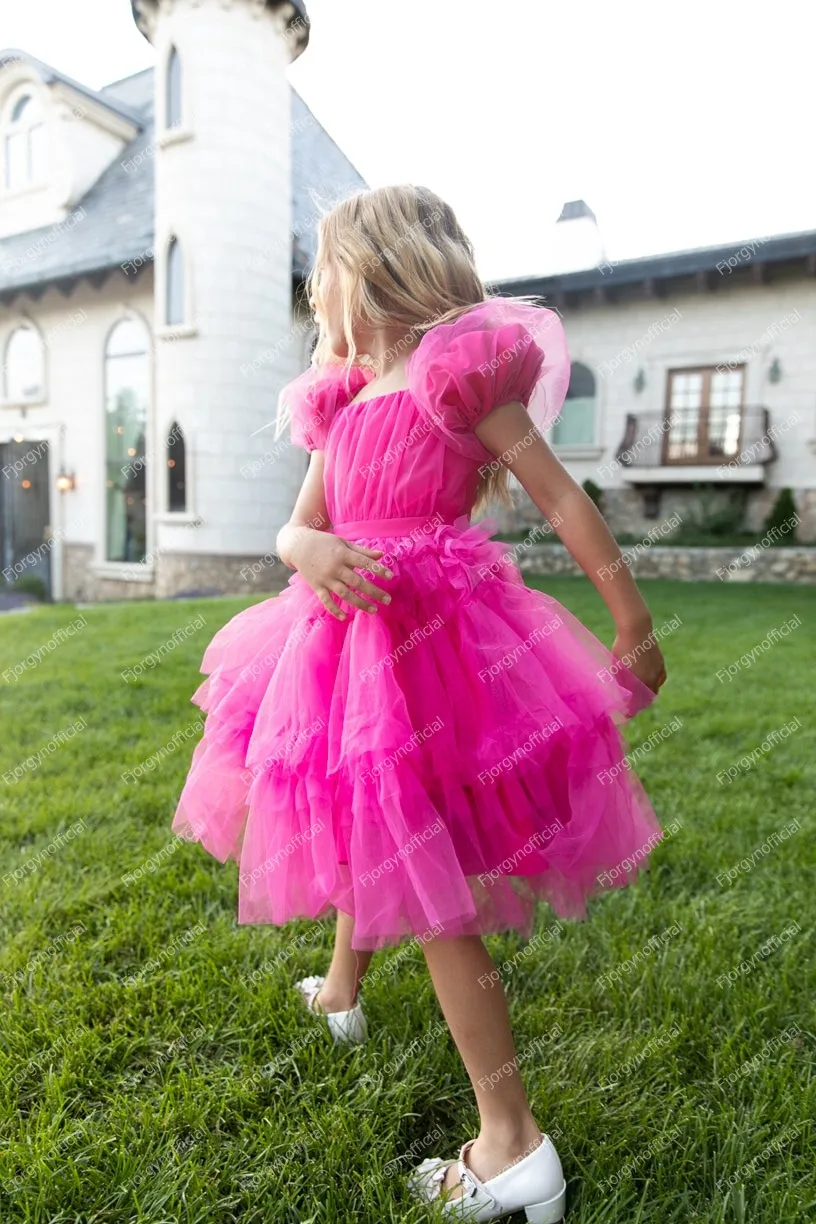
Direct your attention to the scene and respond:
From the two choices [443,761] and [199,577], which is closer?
[443,761]

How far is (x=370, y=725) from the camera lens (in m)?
1.07

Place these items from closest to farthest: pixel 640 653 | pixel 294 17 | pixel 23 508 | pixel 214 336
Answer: pixel 640 653, pixel 294 17, pixel 214 336, pixel 23 508

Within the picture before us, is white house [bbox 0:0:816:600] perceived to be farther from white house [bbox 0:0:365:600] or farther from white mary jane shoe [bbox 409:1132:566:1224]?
white mary jane shoe [bbox 409:1132:566:1224]

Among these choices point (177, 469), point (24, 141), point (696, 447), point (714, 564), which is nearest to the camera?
point (177, 469)

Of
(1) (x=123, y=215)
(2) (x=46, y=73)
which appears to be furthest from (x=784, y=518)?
(2) (x=46, y=73)

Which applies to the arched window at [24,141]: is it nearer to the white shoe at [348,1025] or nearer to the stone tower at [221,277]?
the stone tower at [221,277]

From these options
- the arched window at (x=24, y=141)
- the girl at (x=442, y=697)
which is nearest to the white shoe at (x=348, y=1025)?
the girl at (x=442, y=697)

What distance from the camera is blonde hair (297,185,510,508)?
127cm

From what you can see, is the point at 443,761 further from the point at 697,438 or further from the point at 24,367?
the point at 24,367

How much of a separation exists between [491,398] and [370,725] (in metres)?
0.50

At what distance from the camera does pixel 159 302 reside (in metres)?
9.72

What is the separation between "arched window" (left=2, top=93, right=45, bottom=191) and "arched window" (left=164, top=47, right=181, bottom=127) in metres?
3.42

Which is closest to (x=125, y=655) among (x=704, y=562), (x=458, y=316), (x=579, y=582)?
(x=458, y=316)

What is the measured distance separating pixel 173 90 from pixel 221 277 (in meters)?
2.32
